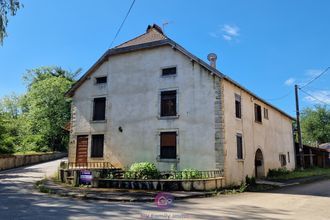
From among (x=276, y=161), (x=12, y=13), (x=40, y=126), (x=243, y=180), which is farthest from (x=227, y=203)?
(x=40, y=126)

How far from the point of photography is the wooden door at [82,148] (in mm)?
21562

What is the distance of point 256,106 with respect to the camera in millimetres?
23391

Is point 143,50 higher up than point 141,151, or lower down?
higher up

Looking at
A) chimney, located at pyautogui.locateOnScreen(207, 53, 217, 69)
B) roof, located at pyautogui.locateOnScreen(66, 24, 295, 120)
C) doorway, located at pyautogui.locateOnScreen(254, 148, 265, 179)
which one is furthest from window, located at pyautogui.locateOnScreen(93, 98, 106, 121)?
doorway, located at pyautogui.locateOnScreen(254, 148, 265, 179)

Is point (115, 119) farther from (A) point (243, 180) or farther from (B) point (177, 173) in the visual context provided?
(A) point (243, 180)

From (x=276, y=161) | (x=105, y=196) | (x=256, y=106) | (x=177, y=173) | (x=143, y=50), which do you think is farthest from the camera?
(x=276, y=161)

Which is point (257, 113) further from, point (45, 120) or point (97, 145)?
point (45, 120)

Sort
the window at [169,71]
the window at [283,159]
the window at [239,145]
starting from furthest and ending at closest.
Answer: the window at [283,159] → the window at [169,71] → the window at [239,145]

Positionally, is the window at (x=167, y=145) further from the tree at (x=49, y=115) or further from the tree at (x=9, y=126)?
the tree at (x=49, y=115)

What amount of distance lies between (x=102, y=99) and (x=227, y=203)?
12.2 meters

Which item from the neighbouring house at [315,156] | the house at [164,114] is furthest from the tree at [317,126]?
the house at [164,114]

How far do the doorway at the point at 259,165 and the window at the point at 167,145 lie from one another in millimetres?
7508

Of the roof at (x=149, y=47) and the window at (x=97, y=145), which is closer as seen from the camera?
the roof at (x=149, y=47)

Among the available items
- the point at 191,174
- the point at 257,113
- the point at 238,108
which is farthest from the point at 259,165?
the point at 191,174
